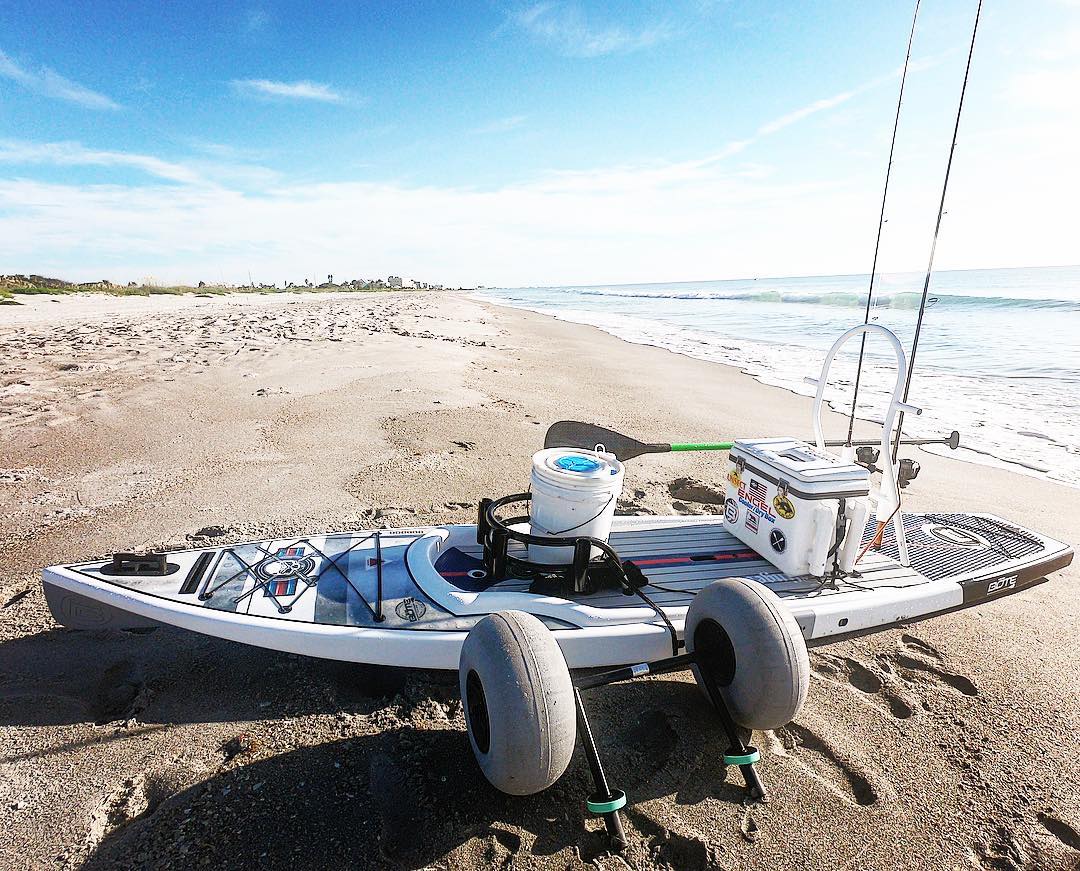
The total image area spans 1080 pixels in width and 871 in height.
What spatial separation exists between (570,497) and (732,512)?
5.57ft

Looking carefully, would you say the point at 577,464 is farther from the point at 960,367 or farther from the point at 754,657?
the point at 960,367

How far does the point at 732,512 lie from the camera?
14.8ft

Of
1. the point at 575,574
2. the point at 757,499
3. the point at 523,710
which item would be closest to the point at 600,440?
the point at 757,499

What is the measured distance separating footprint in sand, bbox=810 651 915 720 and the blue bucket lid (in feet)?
6.32

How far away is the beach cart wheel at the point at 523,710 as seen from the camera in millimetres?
2277

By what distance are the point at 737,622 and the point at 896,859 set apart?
1.12 metres

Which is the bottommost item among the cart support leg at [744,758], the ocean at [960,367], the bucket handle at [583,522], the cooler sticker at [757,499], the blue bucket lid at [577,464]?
the ocean at [960,367]

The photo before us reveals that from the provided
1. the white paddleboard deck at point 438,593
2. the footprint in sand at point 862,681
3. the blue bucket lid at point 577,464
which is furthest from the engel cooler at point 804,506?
the blue bucket lid at point 577,464

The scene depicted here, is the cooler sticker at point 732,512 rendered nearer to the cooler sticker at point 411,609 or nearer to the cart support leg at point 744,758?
the cart support leg at point 744,758

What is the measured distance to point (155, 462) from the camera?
6367mm

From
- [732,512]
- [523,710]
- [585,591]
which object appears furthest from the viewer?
[732,512]

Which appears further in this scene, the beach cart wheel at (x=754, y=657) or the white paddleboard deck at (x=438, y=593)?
the white paddleboard deck at (x=438, y=593)

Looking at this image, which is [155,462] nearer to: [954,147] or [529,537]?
[529,537]

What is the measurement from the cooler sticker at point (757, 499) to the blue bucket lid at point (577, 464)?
1.35 m
